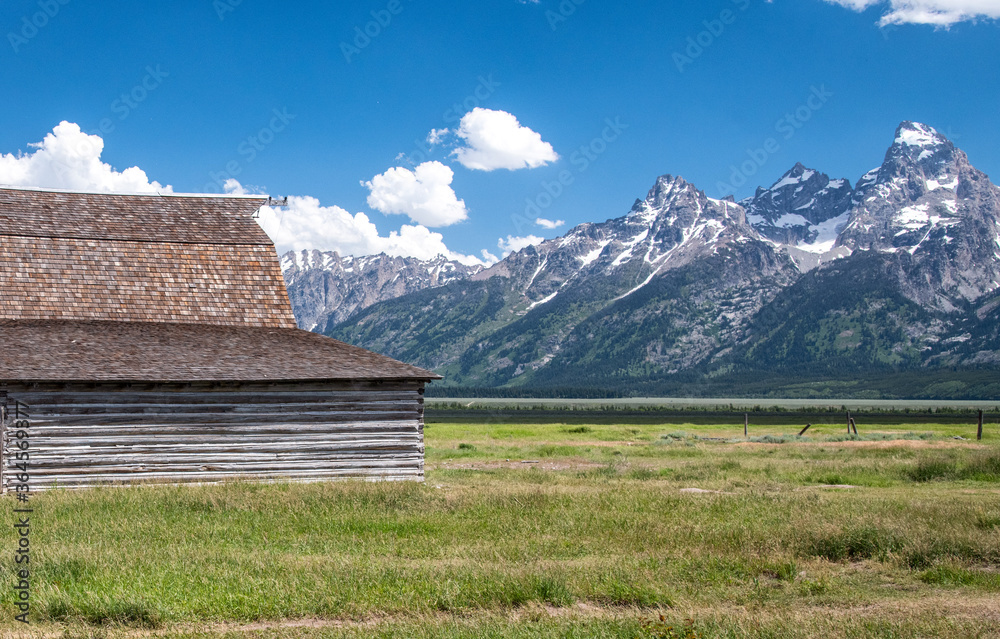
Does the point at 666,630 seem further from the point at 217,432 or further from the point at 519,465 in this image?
the point at 519,465

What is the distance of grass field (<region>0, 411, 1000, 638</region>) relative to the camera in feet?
32.5

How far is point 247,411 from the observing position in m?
24.5

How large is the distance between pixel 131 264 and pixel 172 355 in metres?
7.12

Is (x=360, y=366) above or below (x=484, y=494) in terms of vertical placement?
above

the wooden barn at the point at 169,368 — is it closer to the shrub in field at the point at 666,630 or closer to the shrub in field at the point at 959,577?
the shrub in field at the point at 959,577

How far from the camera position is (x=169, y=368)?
23297mm

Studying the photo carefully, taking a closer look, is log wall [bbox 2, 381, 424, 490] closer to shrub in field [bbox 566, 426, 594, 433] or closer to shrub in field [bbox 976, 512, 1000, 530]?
shrub in field [bbox 976, 512, 1000, 530]

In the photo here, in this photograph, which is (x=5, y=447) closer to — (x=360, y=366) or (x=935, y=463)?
(x=360, y=366)

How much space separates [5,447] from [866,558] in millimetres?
20514

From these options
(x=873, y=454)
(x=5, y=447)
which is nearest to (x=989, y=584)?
(x=5, y=447)

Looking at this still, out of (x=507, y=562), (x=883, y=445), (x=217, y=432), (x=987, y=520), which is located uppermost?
(x=217, y=432)

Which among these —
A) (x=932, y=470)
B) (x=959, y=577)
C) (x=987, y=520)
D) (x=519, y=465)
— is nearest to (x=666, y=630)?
(x=959, y=577)

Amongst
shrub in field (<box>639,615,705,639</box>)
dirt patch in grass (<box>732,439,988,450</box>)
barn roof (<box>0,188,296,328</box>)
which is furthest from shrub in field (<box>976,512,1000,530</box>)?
dirt patch in grass (<box>732,439,988,450</box>)

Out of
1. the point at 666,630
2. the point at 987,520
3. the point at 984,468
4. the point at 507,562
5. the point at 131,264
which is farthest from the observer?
the point at 131,264
